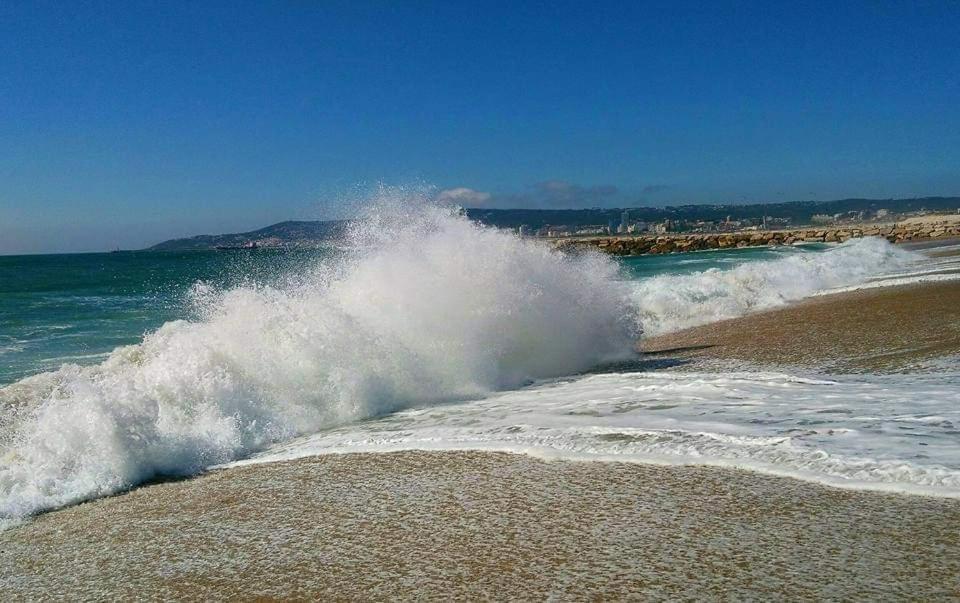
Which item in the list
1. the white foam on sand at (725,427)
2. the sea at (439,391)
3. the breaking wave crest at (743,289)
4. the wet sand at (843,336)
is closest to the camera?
the white foam on sand at (725,427)

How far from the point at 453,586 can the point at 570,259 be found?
9008mm

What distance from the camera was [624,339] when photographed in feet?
37.2

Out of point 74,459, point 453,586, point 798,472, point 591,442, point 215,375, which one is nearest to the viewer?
point 453,586

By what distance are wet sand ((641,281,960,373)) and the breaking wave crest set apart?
4.73 ft

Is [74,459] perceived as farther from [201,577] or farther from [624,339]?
[624,339]

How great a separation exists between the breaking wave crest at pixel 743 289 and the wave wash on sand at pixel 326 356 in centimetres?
422

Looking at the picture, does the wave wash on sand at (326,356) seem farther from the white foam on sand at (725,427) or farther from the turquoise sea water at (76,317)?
the turquoise sea water at (76,317)

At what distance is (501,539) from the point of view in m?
4.12

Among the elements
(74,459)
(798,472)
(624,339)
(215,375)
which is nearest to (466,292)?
(624,339)

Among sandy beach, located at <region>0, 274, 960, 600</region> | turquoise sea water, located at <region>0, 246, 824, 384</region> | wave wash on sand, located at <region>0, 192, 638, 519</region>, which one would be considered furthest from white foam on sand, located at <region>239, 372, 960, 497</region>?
turquoise sea water, located at <region>0, 246, 824, 384</region>

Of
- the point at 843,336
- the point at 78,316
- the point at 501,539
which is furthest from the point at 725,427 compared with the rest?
the point at 78,316

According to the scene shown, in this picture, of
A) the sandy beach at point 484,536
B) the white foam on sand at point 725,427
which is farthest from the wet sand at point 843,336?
the sandy beach at point 484,536

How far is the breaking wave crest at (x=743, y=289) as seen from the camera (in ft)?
53.4

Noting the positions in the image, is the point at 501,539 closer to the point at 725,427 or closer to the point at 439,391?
the point at 725,427
